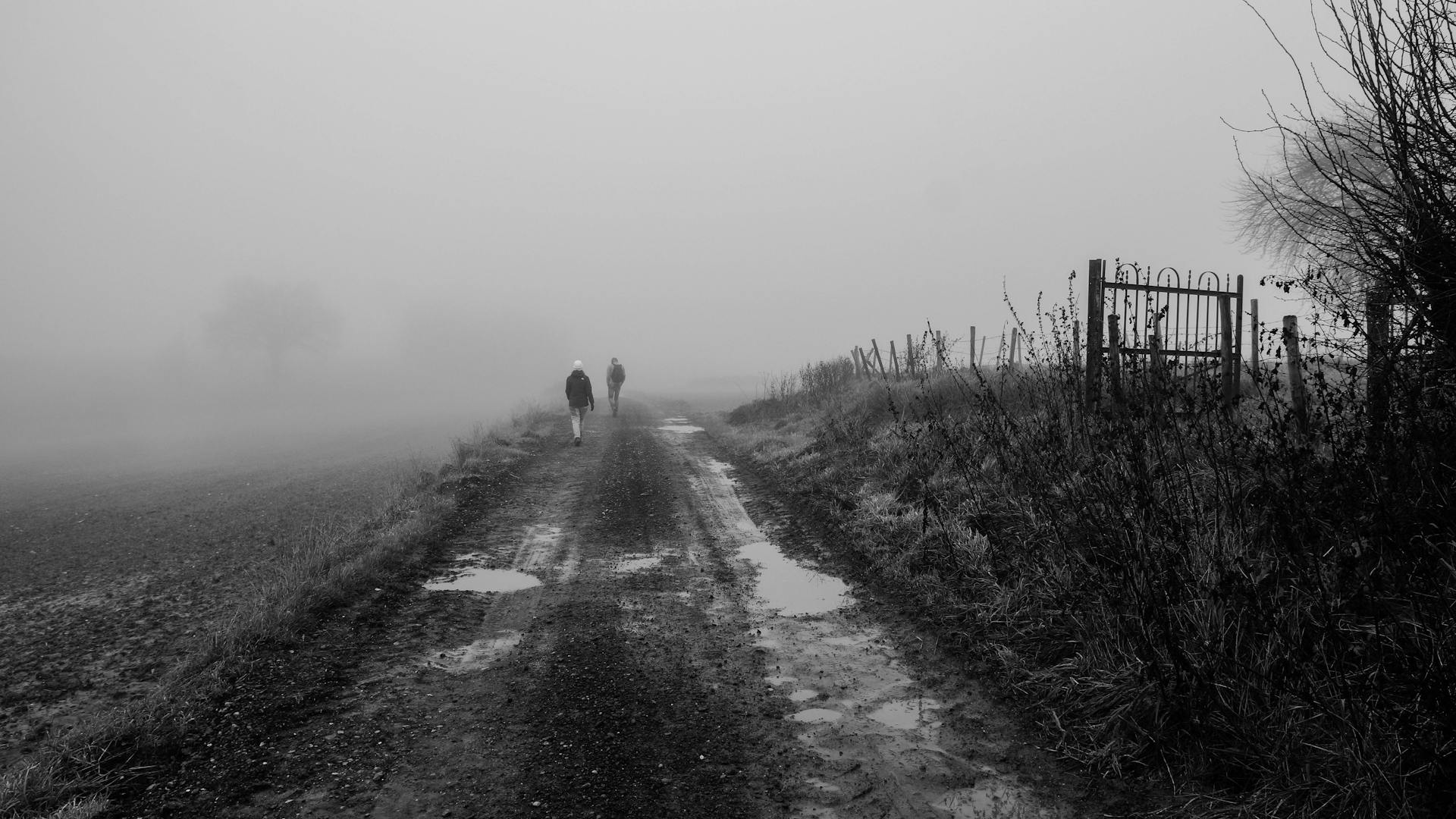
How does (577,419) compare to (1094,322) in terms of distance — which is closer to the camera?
(1094,322)

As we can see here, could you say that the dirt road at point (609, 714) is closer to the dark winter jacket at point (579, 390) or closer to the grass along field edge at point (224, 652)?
the grass along field edge at point (224, 652)

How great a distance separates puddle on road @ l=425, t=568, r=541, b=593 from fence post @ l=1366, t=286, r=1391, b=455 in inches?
231

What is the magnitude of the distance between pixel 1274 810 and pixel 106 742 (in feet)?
17.1

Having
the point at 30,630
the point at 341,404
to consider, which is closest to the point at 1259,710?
the point at 30,630

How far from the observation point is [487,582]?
6.36m

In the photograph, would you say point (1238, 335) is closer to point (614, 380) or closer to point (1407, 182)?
point (1407, 182)

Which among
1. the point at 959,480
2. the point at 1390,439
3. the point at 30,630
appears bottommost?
the point at 30,630

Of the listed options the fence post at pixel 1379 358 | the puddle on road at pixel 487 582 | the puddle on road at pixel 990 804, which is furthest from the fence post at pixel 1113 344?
the puddle on road at pixel 487 582

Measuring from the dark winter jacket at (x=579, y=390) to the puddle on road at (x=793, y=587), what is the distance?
34.5ft

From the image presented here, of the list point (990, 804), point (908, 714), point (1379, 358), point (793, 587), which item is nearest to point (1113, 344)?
point (1379, 358)

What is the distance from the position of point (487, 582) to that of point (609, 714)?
298 centimetres

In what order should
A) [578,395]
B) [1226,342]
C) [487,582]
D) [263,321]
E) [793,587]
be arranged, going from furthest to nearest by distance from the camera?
[263,321], [578,395], [1226,342], [487,582], [793,587]

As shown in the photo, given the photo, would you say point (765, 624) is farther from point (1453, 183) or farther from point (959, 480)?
point (1453, 183)

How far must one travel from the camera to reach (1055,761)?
3.35 m
